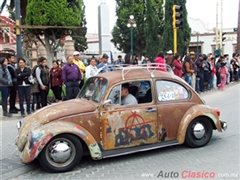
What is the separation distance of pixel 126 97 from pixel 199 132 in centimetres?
165

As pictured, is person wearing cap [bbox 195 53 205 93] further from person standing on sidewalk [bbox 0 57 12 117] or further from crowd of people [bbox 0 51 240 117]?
person standing on sidewalk [bbox 0 57 12 117]

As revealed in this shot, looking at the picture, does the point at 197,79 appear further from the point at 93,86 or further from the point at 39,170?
the point at 39,170

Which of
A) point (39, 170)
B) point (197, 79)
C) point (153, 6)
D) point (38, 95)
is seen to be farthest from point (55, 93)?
point (153, 6)

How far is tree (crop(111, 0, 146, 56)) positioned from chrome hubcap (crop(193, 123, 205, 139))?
34825 mm

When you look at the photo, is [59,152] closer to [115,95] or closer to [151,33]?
[115,95]

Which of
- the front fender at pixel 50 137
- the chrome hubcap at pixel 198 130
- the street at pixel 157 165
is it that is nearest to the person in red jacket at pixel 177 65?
the street at pixel 157 165

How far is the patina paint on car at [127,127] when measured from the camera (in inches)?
204

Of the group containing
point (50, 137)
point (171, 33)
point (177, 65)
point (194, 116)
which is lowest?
point (50, 137)

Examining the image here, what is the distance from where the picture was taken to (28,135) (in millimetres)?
4922

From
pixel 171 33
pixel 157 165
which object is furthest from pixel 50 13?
pixel 171 33

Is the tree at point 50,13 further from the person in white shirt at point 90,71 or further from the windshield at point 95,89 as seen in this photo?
the windshield at point 95,89

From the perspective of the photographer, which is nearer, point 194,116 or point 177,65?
point 194,116

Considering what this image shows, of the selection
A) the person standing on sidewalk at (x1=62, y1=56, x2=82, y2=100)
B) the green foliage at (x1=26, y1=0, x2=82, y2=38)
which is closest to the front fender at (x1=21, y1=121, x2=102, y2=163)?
the person standing on sidewalk at (x1=62, y1=56, x2=82, y2=100)

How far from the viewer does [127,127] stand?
5270 mm
